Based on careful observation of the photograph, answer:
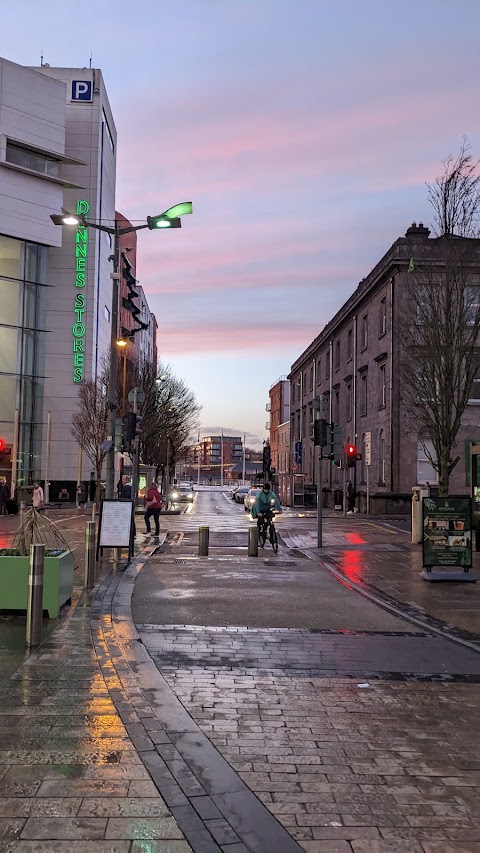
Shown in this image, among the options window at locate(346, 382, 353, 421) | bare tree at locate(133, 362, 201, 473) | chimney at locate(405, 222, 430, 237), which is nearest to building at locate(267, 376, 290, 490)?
bare tree at locate(133, 362, 201, 473)

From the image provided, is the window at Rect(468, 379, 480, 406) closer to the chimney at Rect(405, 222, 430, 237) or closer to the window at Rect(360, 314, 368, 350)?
the chimney at Rect(405, 222, 430, 237)

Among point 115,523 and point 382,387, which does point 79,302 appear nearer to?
point 382,387

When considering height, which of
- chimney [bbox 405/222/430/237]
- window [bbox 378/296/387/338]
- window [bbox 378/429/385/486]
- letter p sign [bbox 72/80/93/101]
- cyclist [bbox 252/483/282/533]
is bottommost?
cyclist [bbox 252/483/282/533]

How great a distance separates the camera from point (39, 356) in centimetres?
4362

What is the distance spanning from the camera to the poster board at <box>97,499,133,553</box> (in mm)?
13500

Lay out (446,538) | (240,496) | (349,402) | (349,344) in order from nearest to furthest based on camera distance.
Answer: (446,538), (349,402), (349,344), (240,496)

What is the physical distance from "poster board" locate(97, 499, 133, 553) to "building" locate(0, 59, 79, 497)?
2716 centimetres

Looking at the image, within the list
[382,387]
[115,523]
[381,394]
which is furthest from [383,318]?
[115,523]

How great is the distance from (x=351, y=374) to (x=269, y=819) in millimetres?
39474

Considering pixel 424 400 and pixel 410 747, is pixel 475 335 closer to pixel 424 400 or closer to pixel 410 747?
pixel 424 400

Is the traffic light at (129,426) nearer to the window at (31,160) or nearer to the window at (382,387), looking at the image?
the window at (382,387)

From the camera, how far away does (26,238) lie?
4125 cm

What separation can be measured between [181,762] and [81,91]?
5088cm

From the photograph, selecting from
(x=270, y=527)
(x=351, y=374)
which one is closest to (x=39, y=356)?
(x=351, y=374)
